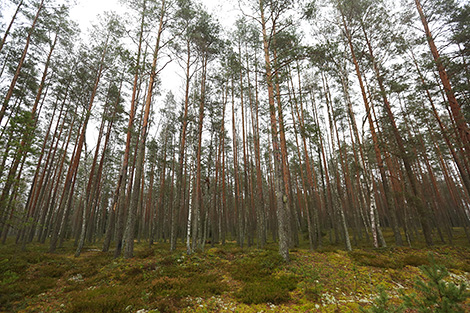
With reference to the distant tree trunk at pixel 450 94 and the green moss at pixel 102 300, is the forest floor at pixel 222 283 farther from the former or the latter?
the distant tree trunk at pixel 450 94

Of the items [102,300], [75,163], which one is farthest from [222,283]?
[75,163]

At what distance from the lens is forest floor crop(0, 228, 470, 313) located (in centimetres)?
512

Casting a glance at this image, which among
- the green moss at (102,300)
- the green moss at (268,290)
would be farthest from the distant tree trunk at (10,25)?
the green moss at (268,290)

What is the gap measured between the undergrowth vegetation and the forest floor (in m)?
0.03

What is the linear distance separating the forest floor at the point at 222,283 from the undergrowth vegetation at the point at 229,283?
3cm

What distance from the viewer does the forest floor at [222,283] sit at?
202 inches

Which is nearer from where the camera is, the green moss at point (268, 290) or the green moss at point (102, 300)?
the green moss at point (102, 300)

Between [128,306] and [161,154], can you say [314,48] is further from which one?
[161,154]

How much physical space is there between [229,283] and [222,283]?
1.16ft

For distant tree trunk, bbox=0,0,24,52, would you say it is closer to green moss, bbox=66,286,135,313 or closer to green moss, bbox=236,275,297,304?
green moss, bbox=66,286,135,313

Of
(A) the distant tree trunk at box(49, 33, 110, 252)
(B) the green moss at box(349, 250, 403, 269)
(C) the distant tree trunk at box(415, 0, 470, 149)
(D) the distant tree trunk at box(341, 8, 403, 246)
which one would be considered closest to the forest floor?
(B) the green moss at box(349, 250, 403, 269)

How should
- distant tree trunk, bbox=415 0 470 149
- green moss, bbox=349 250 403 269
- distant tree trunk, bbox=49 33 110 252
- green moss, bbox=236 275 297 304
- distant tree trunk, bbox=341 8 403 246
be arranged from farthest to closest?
distant tree trunk, bbox=49 33 110 252
distant tree trunk, bbox=341 8 403 246
distant tree trunk, bbox=415 0 470 149
green moss, bbox=349 250 403 269
green moss, bbox=236 275 297 304

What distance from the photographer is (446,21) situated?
10945 mm

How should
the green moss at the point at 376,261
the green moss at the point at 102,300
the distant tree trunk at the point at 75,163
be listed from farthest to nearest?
the distant tree trunk at the point at 75,163 → the green moss at the point at 376,261 → the green moss at the point at 102,300
